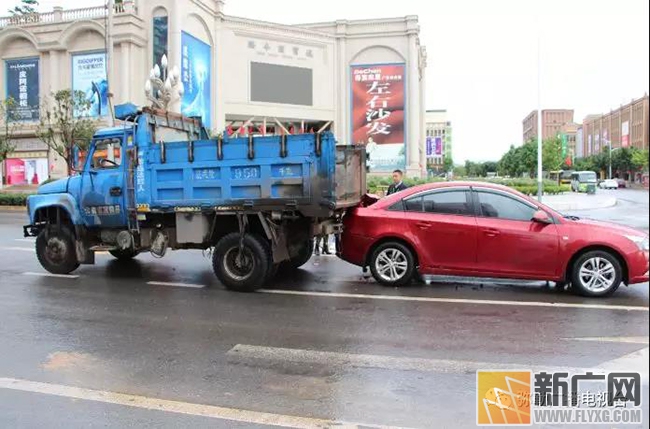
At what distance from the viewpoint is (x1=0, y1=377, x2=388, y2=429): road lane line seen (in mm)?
4004

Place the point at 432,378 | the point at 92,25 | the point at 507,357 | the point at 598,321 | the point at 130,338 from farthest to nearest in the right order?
the point at 92,25, the point at 598,321, the point at 130,338, the point at 507,357, the point at 432,378

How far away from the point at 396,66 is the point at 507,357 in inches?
1883

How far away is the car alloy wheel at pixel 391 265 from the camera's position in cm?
852

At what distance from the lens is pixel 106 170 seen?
30.8ft

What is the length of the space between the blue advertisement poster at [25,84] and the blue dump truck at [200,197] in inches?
1445

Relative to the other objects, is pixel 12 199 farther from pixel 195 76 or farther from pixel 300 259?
pixel 300 259

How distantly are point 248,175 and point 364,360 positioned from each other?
12.5 ft

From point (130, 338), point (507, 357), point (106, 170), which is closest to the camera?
point (507, 357)

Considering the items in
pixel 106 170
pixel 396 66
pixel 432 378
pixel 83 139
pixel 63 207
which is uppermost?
pixel 396 66

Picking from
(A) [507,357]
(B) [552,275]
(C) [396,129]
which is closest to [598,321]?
(B) [552,275]

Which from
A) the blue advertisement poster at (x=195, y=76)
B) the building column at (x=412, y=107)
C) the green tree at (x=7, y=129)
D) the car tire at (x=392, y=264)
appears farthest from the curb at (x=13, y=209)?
the building column at (x=412, y=107)

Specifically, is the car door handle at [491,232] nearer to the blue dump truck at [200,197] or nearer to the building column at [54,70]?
the blue dump truck at [200,197]

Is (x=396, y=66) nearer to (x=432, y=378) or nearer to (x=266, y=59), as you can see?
(x=266, y=59)

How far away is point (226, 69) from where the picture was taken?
156ft
